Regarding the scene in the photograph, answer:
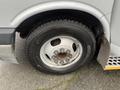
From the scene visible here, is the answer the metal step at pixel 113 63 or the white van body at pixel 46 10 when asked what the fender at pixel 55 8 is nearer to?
the white van body at pixel 46 10

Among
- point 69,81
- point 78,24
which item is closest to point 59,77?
point 69,81

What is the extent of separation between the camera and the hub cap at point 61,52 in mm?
2389

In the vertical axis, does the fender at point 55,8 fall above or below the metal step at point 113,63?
above

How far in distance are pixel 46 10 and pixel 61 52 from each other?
61 centimetres

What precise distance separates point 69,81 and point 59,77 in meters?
0.13

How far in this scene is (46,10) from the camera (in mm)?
2029

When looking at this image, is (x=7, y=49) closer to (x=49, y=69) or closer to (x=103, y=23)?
(x=49, y=69)

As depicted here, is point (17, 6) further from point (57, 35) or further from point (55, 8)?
point (57, 35)

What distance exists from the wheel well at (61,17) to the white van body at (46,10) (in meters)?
0.09

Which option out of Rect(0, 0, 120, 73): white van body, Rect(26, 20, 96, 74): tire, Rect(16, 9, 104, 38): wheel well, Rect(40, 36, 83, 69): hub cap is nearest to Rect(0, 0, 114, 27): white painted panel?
Rect(0, 0, 120, 73): white van body

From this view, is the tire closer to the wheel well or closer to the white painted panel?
the wheel well

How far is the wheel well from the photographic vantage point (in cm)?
216

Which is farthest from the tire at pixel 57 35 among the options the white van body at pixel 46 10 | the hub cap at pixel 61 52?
the white van body at pixel 46 10

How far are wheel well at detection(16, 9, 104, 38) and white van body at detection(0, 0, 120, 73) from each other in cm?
9
